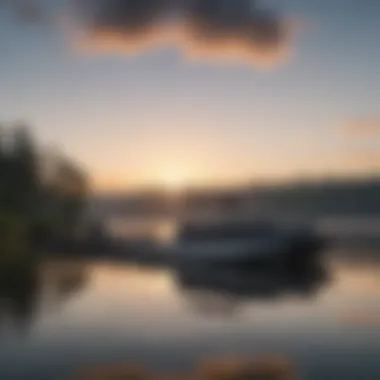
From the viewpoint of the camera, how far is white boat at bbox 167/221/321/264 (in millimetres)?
2105

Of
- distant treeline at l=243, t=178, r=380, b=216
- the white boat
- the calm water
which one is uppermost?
distant treeline at l=243, t=178, r=380, b=216

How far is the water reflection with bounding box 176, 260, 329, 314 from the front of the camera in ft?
6.89

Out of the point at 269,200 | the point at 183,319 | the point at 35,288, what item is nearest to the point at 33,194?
the point at 35,288

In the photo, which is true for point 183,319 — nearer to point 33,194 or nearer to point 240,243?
point 240,243

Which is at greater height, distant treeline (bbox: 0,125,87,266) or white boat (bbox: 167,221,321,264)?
distant treeline (bbox: 0,125,87,266)

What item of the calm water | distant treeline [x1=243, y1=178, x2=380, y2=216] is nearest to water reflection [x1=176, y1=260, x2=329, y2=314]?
the calm water

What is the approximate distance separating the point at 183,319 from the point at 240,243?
0.80ft

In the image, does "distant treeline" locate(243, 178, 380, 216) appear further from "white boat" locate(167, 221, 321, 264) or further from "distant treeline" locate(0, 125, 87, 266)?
"distant treeline" locate(0, 125, 87, 266)

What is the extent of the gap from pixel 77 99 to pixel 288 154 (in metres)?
0.56

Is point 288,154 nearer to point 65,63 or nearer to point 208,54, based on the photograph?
point 208,54

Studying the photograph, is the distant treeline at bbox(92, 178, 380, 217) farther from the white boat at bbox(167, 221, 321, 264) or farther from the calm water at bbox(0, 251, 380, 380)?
the calm water at bbox(0, 251, 380, 380)

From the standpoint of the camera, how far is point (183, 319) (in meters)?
2.11

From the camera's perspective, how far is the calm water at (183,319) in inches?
81.6

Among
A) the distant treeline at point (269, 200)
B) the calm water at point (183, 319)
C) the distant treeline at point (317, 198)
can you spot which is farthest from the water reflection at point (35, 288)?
the distant treeline at point (317, 198)
